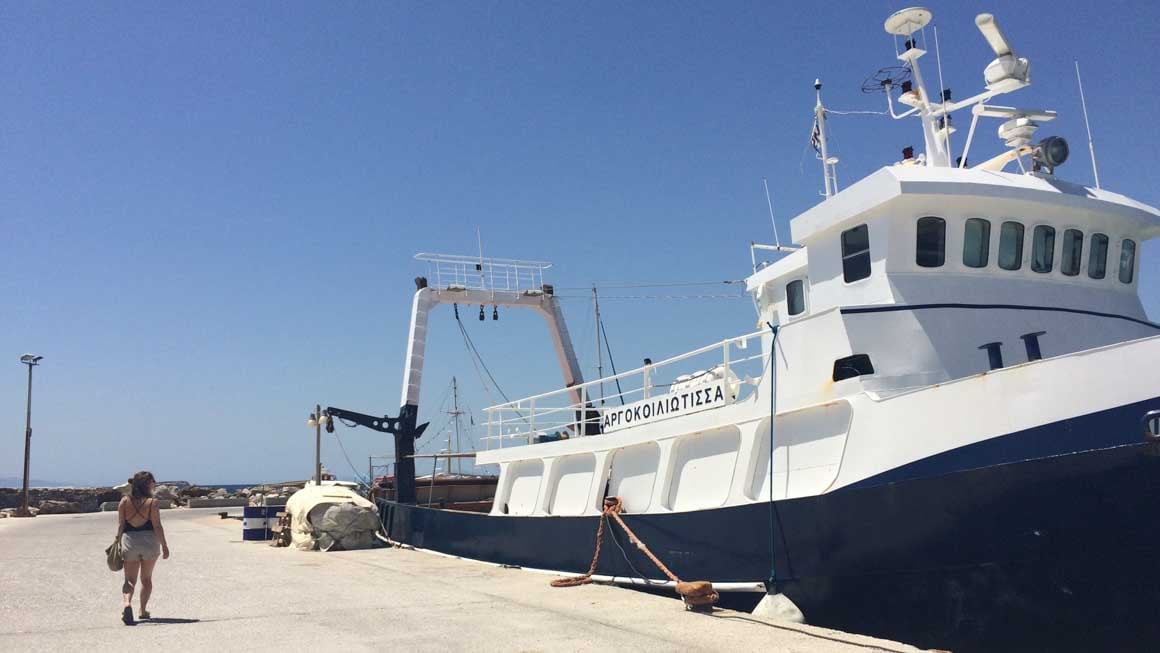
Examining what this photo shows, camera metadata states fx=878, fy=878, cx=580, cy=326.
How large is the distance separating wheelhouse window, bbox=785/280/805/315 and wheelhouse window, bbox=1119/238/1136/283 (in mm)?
3556

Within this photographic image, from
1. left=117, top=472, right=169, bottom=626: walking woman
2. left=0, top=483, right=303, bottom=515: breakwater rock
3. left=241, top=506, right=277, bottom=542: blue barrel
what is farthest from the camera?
left=0, top=483, right=303, bottom=515: breakwater rock

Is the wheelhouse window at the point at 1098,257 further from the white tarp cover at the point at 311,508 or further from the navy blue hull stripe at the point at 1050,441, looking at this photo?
the white tarp cover at the point at 311,508

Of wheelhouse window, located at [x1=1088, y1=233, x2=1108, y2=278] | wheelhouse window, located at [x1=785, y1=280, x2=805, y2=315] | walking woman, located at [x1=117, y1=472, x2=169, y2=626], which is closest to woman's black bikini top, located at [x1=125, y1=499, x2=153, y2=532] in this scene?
walking woman, located at [x1=117, y1=472, x2=169, y2=626]

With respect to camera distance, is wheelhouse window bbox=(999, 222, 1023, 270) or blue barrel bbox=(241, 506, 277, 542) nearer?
wheelhouse window bbox=(999, 222, 1023, 270)

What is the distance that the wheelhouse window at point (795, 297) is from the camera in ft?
36.6

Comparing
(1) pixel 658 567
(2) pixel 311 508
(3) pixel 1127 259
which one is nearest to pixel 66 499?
(2) pixel 311 508

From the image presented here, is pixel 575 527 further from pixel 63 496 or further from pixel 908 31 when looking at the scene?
pixel 63 496

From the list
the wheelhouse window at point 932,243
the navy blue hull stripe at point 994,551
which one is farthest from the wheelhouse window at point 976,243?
the navy blue hull stripe at point 994,551

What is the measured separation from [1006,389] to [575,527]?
6.53m

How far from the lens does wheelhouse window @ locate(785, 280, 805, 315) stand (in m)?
11.2

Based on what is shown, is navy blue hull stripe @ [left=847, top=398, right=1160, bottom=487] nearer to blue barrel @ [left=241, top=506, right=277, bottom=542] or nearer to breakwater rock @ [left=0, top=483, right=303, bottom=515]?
blue barrel @ [left=241, top=506, right=277, bottom=542]

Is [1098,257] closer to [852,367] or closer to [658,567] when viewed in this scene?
[852,367]

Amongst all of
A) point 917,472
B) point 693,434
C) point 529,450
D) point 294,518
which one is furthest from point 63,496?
point 917,472

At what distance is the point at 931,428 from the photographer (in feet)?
25.6
